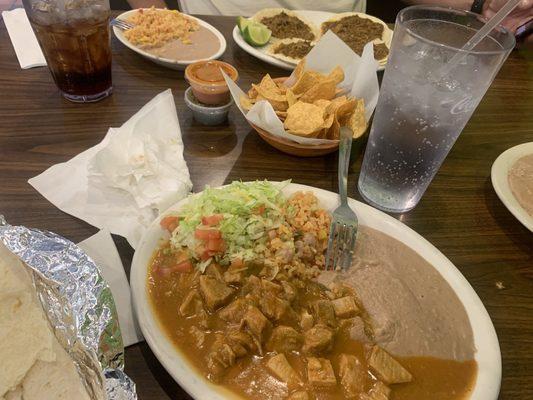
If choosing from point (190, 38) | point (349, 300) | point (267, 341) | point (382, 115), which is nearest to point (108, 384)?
point (267, 341)

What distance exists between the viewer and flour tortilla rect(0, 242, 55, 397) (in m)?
0.92

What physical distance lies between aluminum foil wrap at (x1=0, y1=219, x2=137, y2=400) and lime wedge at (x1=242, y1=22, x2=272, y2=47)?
193 cm

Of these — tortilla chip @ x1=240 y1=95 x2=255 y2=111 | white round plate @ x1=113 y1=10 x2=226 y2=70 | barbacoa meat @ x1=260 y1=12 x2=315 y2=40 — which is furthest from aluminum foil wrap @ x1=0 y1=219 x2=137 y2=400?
barbacoa meat @ x1=260 y1=12 x2=315 y2=40

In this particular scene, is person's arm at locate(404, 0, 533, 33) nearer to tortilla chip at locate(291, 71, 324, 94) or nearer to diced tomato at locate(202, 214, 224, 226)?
tortilla chip at locate(291, 71, 324, 94)

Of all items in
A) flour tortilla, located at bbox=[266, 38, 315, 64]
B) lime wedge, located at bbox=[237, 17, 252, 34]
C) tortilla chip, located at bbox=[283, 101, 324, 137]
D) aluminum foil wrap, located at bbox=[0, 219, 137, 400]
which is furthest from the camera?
lime wedge, located at bbox=[237, 17, 252, 34]

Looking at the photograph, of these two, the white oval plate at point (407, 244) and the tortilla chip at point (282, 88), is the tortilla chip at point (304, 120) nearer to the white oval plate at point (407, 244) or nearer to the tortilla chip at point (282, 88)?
the tortilla chip at point (282, 88)

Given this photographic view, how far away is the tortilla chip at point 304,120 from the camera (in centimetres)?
194

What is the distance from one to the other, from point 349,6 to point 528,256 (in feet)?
9.00

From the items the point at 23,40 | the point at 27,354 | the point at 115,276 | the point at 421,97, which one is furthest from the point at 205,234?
the point at 23,40

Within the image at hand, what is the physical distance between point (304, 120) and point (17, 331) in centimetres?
138

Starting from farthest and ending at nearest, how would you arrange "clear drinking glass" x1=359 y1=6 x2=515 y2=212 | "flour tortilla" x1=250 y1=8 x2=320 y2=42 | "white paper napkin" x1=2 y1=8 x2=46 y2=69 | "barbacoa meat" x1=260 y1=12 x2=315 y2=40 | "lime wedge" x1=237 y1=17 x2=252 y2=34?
"flour tortilla" x1=250 y1=8 x2=320 y2=42, "barbacoa meat" x1=260 y1=12 x2=315 y2=40, "lime wedge" x1=237 y1=17 x2=252 y2=34, "white paper napkin" x1=2 y1=8 x2=46 y2=69, "clear drinking glass" x1=359 y1=6 x2=515 y2=212

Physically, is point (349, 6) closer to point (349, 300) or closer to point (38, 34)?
point (38, 34)

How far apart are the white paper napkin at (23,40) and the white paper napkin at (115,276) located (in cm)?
149

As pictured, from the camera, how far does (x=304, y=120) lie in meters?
1.96
